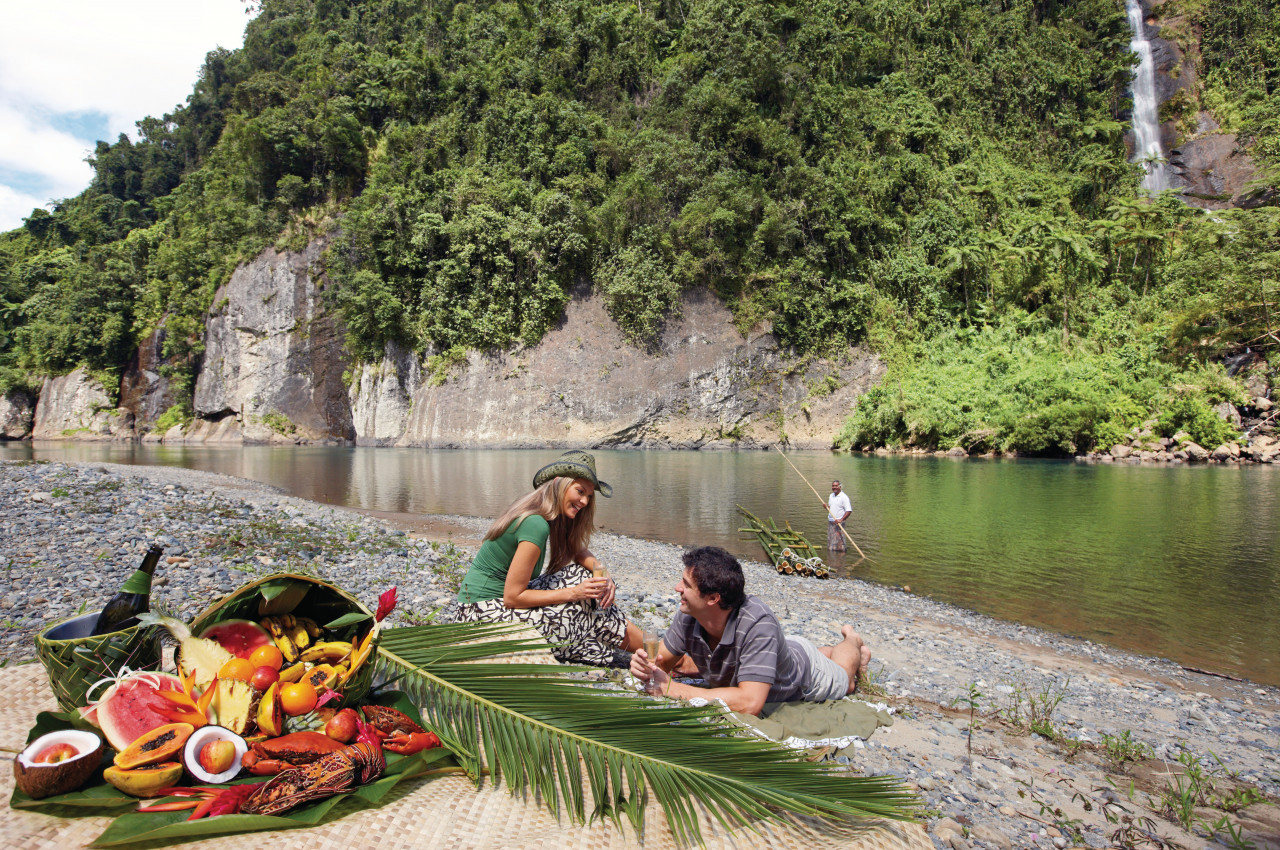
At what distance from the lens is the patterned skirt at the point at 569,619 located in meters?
4.13

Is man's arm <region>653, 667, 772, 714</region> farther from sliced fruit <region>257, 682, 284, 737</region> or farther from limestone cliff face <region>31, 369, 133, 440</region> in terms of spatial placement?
limestone cliff face <region>31, 369, 133, 440</region>

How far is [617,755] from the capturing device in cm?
179

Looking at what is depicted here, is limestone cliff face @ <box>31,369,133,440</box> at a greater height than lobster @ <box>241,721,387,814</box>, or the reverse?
limestone cliff face @ <box>31,369,133,440</box>

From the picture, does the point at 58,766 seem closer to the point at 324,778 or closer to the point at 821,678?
the point at 324,778

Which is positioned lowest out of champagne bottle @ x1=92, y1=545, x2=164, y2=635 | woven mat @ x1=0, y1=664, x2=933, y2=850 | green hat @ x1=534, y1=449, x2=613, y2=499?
woven mat @ x1=0, y1=664, x2=933, y2=850

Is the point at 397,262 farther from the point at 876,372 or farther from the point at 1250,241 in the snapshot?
the point at 1250,241

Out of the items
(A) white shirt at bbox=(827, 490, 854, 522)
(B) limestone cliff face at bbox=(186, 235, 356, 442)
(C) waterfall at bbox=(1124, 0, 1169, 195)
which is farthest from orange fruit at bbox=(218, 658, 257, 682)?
(C) waterfall at bbox=(1124, 0, 1169, 195)

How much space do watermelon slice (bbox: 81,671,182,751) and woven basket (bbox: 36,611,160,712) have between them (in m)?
0.10

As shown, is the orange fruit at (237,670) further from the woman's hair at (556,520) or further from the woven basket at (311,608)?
the woman's hair at (556,520)

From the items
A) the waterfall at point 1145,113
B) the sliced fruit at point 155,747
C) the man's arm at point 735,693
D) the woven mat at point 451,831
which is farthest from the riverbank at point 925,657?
the waterfall at point 1145,113

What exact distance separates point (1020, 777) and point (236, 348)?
5105 cm

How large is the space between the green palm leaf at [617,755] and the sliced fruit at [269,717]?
40 centimetres

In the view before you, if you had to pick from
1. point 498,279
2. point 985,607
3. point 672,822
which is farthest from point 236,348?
point 672,822

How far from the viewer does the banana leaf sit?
4.99 feet
